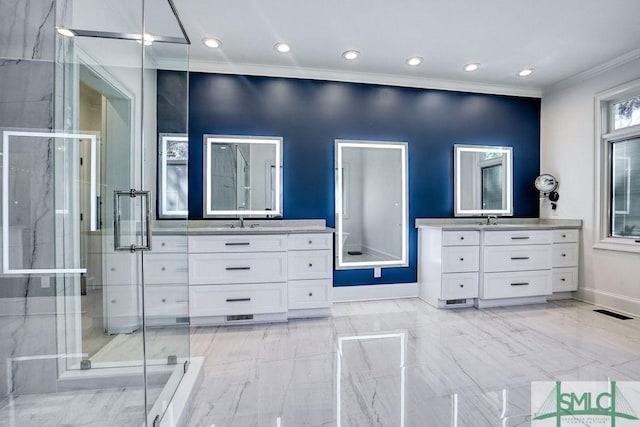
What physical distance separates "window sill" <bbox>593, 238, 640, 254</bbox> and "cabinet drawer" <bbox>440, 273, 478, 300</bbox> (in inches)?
54.6

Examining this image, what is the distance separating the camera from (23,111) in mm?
1399

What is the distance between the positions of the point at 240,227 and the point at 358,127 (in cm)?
170

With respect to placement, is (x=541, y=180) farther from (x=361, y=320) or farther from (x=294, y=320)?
(x=294, y=320)

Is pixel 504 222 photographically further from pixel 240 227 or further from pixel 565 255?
pixel 240 227

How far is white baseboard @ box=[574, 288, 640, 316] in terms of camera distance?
296 centimetres

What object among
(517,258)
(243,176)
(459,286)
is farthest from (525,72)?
(243,176)

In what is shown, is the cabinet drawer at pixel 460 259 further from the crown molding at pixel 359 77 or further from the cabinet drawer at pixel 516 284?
the crown molding at pixel 359 77

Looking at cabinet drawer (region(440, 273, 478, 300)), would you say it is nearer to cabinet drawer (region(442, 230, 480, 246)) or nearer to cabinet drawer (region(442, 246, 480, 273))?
cabinet drawer (region(442, 246, 480, 273))

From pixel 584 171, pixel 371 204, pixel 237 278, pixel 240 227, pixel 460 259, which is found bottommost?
pixel 237 278

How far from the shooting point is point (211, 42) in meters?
2.76

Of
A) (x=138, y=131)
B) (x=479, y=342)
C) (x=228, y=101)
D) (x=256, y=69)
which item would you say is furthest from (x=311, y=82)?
(x=479, y=342)

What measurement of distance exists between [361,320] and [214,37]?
2875 millimetres

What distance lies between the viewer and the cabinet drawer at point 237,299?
2.64 metres

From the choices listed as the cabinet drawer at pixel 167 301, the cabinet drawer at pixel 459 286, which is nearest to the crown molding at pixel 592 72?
the cabinet drawer at pixel 459 286
